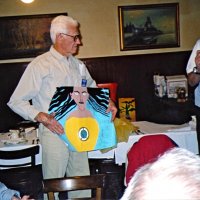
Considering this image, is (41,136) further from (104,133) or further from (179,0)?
(179,0)

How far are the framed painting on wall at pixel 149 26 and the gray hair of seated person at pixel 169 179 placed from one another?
16.9ft

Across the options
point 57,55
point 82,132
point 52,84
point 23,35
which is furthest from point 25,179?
point 23,35

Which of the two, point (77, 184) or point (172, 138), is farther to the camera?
point (172, 138)

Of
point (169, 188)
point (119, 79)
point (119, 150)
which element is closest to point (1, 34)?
point (119, 79)

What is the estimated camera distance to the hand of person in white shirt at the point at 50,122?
8.87 ft

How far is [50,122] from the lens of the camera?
2725mm

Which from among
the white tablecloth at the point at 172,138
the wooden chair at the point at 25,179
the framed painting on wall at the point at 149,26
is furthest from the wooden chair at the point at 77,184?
the framed painting on wall at the point at 149,26

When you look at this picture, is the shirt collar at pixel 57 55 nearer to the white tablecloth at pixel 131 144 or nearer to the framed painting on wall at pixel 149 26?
the white tablecloth at pixel 131 144

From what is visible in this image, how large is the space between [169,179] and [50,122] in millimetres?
1886

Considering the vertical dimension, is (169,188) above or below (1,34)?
below

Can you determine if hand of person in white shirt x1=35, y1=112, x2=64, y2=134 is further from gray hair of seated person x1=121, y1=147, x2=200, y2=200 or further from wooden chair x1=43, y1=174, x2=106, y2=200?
gray hair of seated person x1=121, y1=147, x2=200, y2=200

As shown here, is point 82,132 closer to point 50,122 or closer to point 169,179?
point 50,122

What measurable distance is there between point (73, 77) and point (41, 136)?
0.52 metres

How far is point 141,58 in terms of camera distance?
616 centimetres
